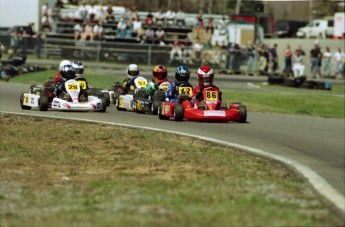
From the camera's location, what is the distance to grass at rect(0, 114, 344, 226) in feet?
20.1

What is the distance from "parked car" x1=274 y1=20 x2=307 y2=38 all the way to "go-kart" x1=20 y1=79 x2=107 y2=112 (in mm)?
61073

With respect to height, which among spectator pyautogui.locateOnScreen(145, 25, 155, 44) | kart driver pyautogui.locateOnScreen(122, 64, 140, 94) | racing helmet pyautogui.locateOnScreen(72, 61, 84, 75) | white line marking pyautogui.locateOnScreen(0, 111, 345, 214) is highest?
spectator pyautogui.locateOnScreen(145, 25, 155, 44)

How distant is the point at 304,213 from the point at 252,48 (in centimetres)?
3041

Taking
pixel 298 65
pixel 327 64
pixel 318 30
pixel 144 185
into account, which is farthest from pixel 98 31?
pixel 318 30

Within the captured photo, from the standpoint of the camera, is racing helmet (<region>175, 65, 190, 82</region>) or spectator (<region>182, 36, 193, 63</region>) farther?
spectator (<region>182, 36, 193, 63</region>)

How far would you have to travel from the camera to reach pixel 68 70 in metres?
16.2

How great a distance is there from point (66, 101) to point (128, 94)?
6.53 feet

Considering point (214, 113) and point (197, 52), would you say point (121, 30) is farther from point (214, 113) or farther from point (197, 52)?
point (214, 113)

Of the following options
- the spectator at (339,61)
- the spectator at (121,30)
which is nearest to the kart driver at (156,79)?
the spectator at (121,30)

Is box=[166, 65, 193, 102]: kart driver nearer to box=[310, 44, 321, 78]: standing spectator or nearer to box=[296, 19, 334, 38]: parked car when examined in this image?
box=[310, 44, 321, 78]: standing spectator

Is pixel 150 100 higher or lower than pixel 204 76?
lower

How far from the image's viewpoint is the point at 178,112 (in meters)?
14.1

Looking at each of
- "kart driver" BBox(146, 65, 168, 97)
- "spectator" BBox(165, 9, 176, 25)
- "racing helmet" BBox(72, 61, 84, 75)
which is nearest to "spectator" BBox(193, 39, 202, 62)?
"spectator" BBox(165, 9, 176, 25)

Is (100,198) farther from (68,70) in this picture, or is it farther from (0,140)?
(68,70)
